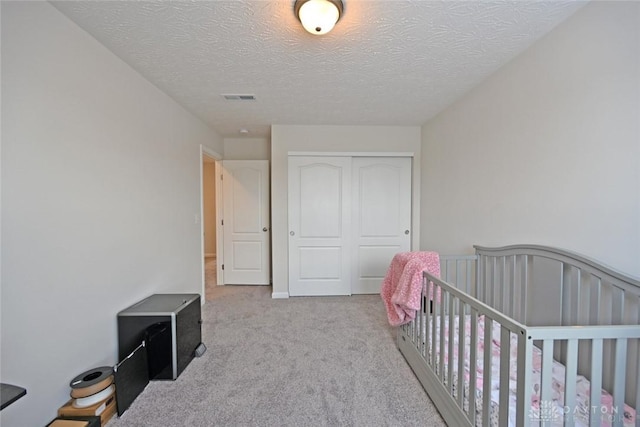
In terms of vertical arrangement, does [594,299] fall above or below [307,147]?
below

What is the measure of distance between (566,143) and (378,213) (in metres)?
2.25

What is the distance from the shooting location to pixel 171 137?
263cm

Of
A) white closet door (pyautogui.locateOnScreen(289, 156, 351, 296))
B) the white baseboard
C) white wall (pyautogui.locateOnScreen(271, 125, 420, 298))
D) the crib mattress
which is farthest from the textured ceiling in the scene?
the white baseboard

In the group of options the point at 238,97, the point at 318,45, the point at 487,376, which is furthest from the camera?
the point at 238,97

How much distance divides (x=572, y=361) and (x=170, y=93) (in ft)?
10.6

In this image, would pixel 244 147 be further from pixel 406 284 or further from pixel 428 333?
pixel 428 333

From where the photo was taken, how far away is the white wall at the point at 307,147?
350cm

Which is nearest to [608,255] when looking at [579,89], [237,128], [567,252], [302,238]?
[567,252]

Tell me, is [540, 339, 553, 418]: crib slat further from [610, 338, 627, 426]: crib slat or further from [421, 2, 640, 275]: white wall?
[421, 2, 640, 275]: white wall

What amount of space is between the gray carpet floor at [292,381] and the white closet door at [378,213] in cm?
88

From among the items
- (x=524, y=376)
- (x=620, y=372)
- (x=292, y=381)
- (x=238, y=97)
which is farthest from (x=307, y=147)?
(x=620, y=372)

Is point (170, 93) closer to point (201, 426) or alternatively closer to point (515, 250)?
point (201, 426)

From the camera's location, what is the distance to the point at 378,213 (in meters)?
3.65

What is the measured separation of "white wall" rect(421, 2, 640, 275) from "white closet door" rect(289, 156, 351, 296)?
1555mm
